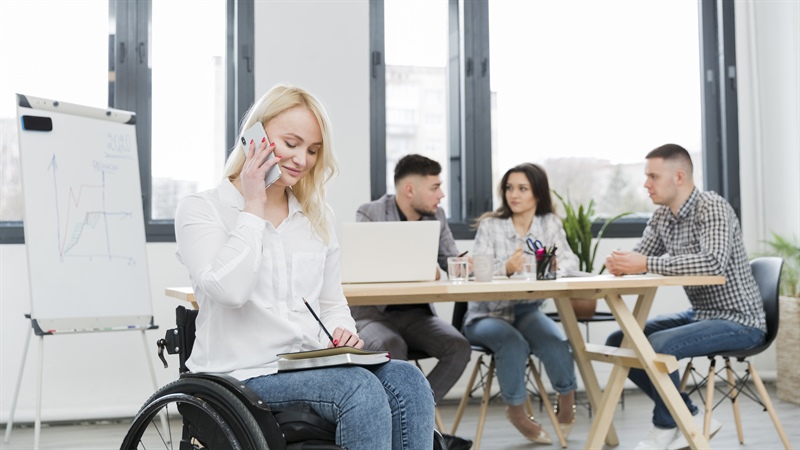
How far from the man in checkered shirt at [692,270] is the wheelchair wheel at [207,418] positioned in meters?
1.94

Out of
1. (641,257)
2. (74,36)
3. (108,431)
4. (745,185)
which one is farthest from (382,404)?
(745,185)

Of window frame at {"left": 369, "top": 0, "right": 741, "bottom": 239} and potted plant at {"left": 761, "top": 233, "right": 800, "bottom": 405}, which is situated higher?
window frame at {"left": 369, "top": 0, "right": 741, "bottom": 239}

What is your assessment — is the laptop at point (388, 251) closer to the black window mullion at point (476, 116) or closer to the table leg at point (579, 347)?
the table leg at point (579, 347)

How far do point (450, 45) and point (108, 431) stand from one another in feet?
9.21

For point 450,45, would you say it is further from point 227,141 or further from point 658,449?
point 658,449

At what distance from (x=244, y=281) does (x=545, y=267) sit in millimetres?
1521

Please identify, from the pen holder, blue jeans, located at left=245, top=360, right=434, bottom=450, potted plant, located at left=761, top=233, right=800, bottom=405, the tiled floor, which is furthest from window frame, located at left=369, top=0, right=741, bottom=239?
blue jeans, located at left=245, top=360, right=434, bottom=450

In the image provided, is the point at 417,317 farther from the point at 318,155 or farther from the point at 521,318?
the point at 318,155

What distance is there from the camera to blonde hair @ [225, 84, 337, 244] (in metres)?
1.84

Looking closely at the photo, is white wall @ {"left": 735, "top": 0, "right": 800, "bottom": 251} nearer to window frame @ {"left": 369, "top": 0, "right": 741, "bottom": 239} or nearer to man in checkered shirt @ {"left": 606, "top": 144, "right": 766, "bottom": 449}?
window frame @ {"left": 369, "top": 0, "right": 741, "bottom": 239}

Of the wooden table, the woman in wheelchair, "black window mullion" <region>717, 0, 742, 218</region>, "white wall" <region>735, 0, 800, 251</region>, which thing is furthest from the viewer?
"black window mullion" <region>717, 0, 742, 218</region>

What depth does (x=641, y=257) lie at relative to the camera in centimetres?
308

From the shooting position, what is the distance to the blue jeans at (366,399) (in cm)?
152

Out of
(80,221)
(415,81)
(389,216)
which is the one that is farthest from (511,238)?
(80,221)
